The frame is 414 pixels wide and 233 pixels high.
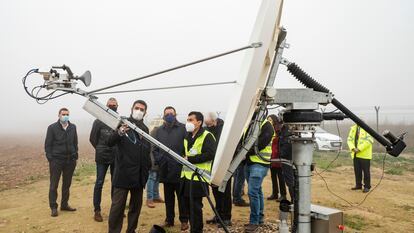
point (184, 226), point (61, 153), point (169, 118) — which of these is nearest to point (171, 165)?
point (169, 118)

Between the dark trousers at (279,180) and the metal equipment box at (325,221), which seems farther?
the dark trousers at (279,180)

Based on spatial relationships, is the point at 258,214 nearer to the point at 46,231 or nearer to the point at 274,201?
the point at 274,201

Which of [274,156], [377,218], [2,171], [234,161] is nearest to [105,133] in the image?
[274,156]

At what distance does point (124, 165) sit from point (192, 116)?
1.30m

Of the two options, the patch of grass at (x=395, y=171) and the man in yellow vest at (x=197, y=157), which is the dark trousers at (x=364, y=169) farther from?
the man in yellow vest at (x=197, y=157)

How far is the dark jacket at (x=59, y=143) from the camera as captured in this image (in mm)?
7562

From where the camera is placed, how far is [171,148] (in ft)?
21.9

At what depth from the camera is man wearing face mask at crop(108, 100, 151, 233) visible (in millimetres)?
5285

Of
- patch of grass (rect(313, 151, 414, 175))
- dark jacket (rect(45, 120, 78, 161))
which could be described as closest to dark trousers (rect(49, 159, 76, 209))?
dark jacket (rect(45, 120, 78, 161))

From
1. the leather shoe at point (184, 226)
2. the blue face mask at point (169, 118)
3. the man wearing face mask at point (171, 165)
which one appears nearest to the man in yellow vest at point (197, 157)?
the man wearing face mask at point (171, 165)

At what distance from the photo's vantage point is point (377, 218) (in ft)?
23.7

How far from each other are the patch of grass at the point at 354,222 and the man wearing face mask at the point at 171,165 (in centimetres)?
312

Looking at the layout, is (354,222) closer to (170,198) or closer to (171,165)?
(170,198)

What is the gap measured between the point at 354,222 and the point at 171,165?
147 inches
